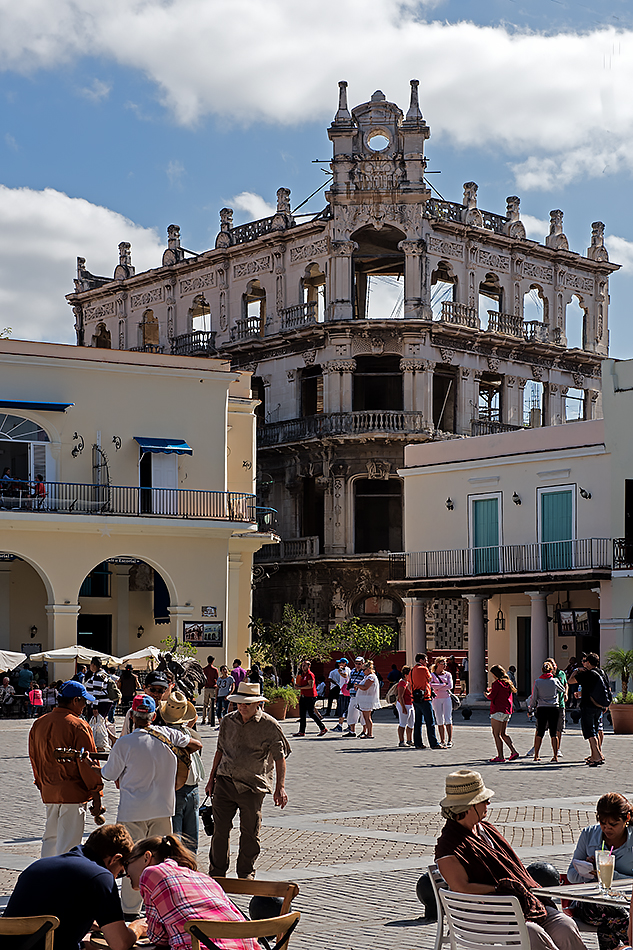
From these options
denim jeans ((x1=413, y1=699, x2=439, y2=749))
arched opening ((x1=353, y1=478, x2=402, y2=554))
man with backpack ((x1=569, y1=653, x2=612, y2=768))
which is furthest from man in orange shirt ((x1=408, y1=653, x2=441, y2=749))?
arched opening ((x1=353, y1=478, x2=402, y2=554))

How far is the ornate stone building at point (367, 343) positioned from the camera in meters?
51.8

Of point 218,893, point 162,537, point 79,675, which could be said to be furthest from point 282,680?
point 218,893

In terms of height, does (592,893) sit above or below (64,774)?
below

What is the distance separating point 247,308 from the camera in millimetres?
56844

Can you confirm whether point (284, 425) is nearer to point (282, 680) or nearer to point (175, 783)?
point (282, 680)

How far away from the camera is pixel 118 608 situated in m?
42.0

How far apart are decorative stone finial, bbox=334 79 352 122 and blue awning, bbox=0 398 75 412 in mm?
21713

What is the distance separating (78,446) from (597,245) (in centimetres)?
3045

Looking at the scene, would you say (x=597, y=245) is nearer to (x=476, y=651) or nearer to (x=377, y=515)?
(x=377, y=515)

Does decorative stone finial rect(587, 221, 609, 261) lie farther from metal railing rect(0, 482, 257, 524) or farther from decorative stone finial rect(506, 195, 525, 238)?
metal railing rect(0, 482, 257, 524)

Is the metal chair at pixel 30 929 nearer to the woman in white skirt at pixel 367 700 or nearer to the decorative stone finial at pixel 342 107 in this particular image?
the woman in white skirt at pixel 367 700

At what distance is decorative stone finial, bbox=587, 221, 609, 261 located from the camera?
59.7m

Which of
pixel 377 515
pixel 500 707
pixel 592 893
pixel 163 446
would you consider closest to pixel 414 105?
pixel 377 515

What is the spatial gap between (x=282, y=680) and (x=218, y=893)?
37515 mm
